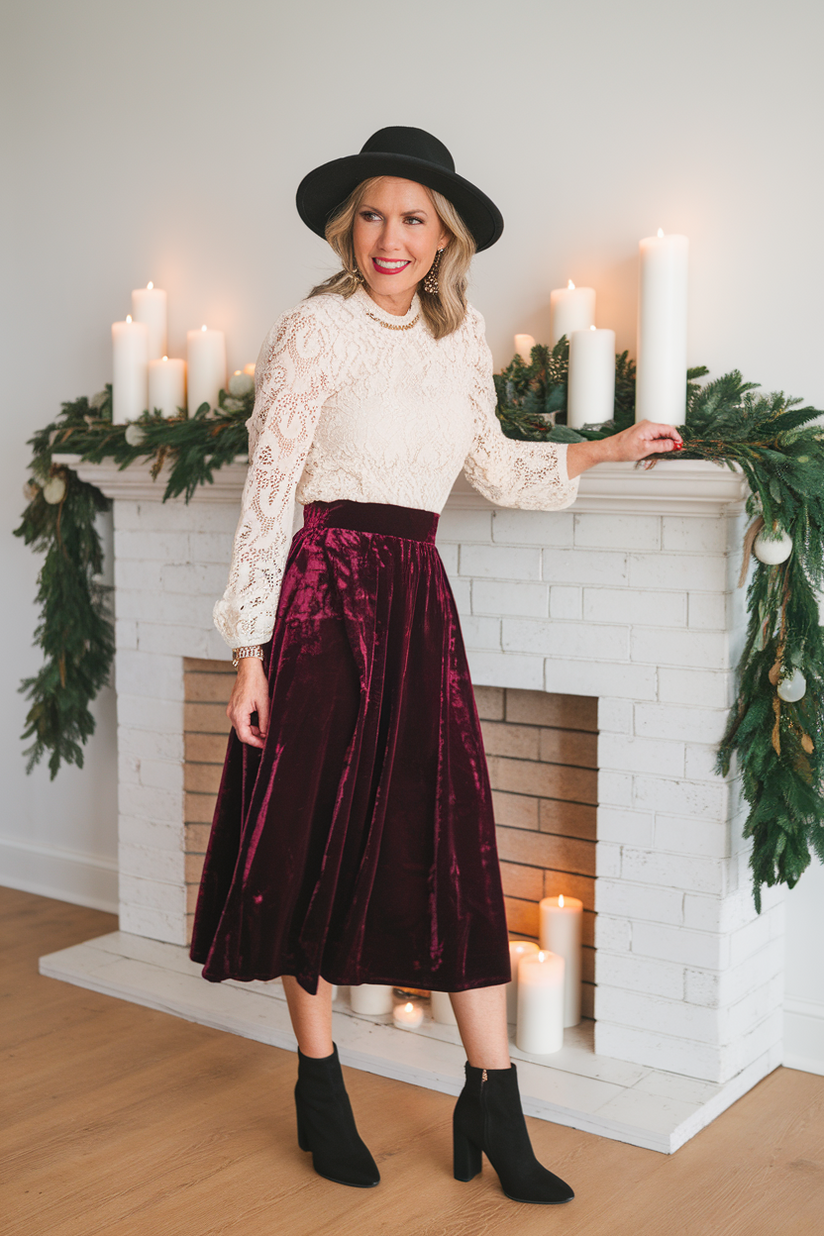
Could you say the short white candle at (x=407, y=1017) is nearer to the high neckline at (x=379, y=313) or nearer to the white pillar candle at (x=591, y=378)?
the white pillar candle at (x=591, y=378)

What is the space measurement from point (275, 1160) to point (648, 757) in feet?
3.12

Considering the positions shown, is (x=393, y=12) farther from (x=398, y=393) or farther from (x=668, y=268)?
(x=398, y=393)

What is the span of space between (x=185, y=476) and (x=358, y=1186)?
1450 mm

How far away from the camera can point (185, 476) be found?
2.48 m

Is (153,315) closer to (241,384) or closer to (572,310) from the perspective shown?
(241,384)

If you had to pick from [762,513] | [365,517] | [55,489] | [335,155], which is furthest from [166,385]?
[762,513]

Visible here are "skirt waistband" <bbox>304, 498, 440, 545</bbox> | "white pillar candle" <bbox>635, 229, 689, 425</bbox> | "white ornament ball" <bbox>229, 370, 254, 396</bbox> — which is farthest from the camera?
"white ornament ball" <bbox>229, 370, 254, 396</bbox>

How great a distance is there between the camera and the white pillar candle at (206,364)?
2.68 meters

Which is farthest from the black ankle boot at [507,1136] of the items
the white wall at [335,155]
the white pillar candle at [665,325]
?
the white pillar candle at [665,325]

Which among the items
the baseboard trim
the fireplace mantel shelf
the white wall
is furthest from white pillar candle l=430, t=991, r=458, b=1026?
the baseboard trim

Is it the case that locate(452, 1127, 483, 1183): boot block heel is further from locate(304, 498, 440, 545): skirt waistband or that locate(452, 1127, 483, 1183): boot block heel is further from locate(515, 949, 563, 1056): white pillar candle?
locate(304, 498, 440, 545): skirt waistband

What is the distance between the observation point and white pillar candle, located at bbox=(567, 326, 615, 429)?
2.08 meters

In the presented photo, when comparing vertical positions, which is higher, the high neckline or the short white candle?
the high neckline

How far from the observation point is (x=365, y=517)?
177 centimetres
